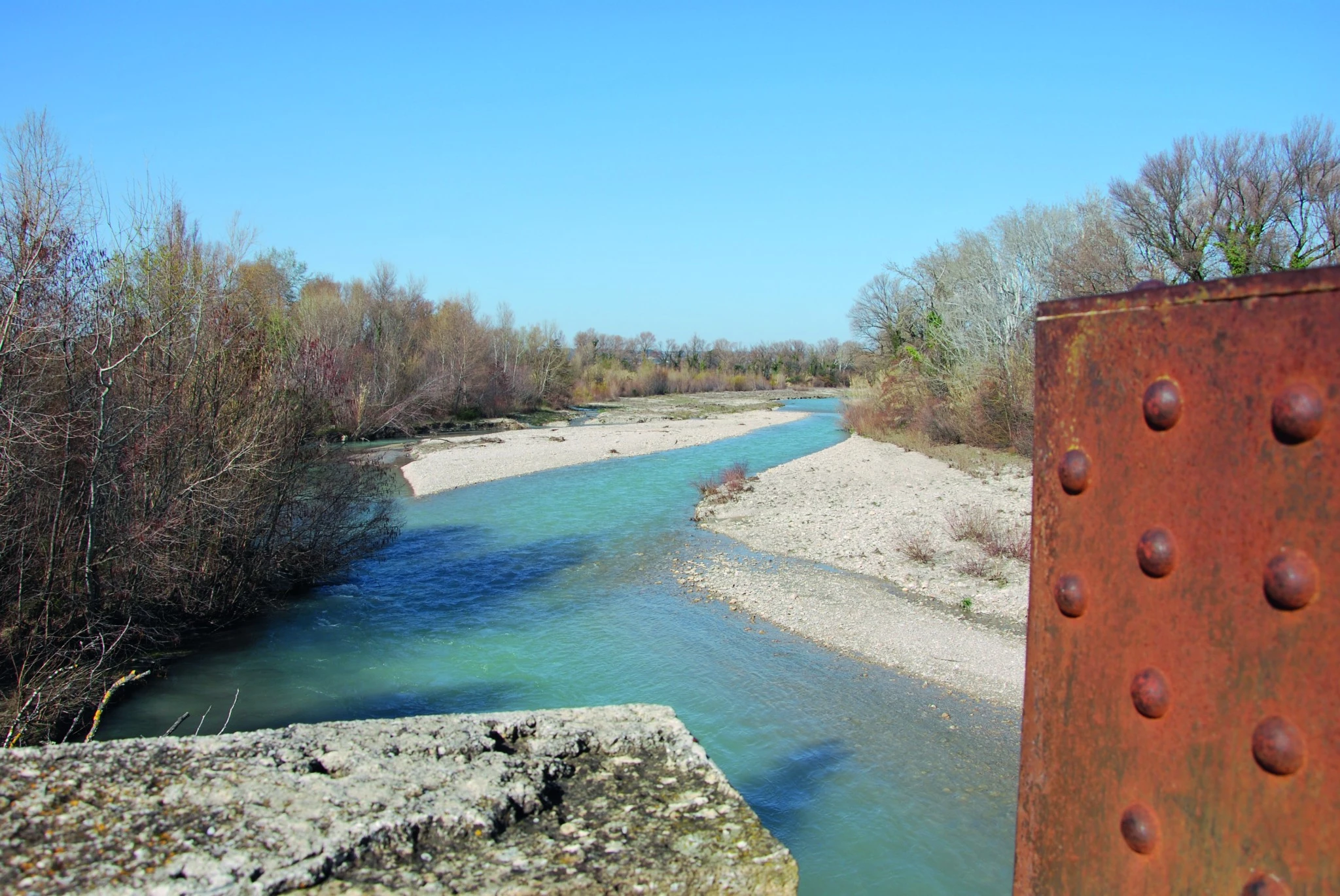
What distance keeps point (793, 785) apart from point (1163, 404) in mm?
7806

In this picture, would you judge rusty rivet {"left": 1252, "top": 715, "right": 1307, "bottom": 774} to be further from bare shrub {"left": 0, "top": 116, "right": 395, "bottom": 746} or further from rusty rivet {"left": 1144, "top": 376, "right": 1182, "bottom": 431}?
bare shrub {"left": 0, "top": 116, "right": 395, "bottom": 746}

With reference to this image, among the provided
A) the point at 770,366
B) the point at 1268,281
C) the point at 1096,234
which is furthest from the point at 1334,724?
the point at 770,366

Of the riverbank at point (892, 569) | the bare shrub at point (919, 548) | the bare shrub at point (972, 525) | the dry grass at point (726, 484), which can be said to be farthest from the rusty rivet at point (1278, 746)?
the dry grass at point (726, 484)

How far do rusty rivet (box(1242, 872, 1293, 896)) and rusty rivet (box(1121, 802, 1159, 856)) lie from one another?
11 cm

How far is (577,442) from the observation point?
118 feet

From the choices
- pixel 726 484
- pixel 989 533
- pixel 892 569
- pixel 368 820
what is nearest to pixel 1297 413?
pixel 368 820

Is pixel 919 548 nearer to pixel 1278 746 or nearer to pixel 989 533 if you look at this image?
pixel 989 533

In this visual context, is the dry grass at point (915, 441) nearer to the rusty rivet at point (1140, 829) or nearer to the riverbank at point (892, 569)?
the riverbank at point (892, 569)

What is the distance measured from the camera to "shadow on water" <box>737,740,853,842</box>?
7.53 meters

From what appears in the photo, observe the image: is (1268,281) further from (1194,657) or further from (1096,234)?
(1096,234)

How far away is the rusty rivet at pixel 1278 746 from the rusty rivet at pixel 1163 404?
34 cm

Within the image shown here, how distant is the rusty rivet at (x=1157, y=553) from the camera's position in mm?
1028

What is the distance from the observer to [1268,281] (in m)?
0.93

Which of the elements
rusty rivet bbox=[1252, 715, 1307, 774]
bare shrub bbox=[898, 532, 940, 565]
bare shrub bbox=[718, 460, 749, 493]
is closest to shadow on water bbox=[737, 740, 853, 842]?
rusty rivet bbox=[1252, 715, 1307, 774]
